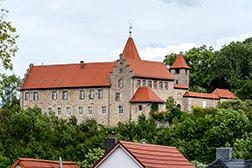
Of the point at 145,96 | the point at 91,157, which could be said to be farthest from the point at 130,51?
the point at 91,157

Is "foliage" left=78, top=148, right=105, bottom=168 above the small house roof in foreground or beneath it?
beneath

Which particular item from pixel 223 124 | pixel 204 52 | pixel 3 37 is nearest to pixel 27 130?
pixel 223 124

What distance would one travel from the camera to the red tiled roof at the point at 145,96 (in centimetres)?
→ 7756

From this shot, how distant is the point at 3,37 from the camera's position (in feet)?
85.6

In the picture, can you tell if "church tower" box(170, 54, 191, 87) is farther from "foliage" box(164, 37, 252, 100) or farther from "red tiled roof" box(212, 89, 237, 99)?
"foliage" box(164, 37, 252, 100)

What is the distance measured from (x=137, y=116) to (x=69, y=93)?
11621 millimetres

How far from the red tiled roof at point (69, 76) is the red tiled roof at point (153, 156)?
5106cm

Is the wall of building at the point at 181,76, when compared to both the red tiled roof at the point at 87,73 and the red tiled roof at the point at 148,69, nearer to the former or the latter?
the red tiled roof at the point at 87,73

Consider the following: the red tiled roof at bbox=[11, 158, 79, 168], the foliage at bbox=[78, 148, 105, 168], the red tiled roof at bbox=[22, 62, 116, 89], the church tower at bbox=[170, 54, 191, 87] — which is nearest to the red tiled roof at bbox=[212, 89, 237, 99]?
the church tower at bbox=[170, 54, 191, 87]

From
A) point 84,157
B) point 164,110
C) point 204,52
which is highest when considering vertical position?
point 204,52

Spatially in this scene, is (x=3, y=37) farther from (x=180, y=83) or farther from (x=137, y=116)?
(x=180, y=83)

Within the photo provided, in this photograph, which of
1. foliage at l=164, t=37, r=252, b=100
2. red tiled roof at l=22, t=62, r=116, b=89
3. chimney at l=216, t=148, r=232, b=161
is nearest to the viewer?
chimney at l=216, t=148, r=232, b=161

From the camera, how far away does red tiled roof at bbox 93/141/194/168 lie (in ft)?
95.9

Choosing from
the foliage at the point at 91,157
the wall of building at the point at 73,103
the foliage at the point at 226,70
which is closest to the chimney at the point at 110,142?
the foliage at the point at 91,157
